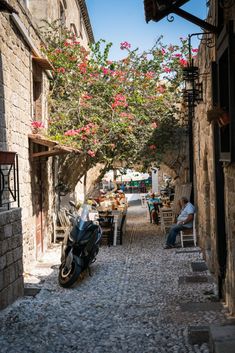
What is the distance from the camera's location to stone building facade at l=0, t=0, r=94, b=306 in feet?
19.9

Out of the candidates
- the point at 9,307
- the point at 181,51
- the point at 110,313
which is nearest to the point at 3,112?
the point at 9,307

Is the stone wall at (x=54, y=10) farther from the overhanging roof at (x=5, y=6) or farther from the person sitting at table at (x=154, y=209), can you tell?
the overhanging roof at (x=5, y=6)

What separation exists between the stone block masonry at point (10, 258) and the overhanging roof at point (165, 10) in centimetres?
299

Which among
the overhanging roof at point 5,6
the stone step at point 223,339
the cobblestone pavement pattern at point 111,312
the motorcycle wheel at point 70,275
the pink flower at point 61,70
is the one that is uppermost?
the pink flower at point 61,70

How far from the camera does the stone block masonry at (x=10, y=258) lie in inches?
224

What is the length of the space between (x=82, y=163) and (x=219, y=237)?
25.7 ft

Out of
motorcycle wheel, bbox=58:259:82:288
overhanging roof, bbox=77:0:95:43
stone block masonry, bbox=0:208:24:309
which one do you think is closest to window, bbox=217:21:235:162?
stone block masonry, bbox=0:208:24:309

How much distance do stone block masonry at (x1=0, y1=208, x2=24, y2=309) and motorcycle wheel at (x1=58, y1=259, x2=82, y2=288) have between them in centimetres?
90

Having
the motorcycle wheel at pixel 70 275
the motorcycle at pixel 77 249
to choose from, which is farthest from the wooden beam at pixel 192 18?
the motorcycle wheel at pixel 70 275

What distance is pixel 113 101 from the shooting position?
12.7m

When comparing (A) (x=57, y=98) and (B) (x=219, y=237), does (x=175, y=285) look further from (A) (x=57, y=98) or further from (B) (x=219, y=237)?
(A) (x=57, y=98)

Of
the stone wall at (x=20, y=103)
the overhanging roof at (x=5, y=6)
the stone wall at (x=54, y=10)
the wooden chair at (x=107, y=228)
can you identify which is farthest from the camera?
the stone wall at (x=54, y=10)

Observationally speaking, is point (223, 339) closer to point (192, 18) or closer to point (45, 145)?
point (192, 18)

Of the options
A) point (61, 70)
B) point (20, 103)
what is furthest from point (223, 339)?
point (61, 70)
